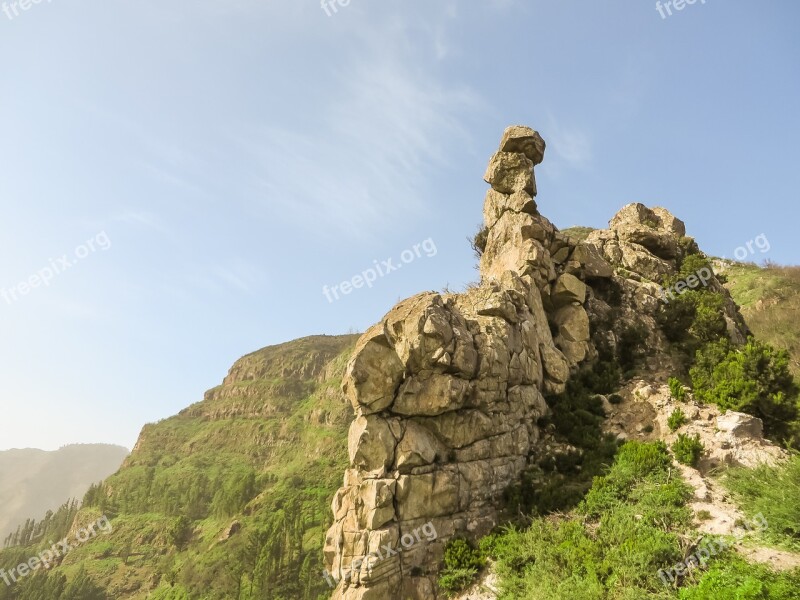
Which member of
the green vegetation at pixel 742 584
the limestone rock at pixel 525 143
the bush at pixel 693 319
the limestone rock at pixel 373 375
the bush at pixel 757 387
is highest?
the limestone rock at pixel 525 143

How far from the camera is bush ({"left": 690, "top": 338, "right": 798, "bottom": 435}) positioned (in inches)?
760

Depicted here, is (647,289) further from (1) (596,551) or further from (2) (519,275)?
(1) (596,551)

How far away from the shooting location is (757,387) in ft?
64.8

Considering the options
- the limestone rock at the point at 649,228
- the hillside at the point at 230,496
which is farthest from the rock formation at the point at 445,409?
the hillside at the point at 230,496

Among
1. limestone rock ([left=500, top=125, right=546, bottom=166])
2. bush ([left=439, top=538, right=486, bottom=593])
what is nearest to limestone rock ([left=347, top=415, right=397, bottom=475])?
bush ([left=439, top=538, right=486, bottom=593])

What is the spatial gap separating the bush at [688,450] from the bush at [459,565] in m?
9.72

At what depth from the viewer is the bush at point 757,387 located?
1931 cm

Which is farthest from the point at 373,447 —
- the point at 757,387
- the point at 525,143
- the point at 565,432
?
the point at 525,143

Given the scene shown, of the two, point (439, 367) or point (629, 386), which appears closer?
point (439, 367)

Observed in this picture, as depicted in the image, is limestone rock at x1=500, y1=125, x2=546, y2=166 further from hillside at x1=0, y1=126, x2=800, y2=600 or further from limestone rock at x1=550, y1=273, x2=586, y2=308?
limestone rock at x1=550, y1=273, x2=586, y2=308

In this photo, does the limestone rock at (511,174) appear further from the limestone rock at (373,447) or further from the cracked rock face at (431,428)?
the limestone rock at (373,447)

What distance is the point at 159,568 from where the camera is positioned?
253 ft

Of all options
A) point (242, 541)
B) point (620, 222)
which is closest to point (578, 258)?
point (620, 222)

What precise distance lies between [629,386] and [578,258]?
32.7 feet
